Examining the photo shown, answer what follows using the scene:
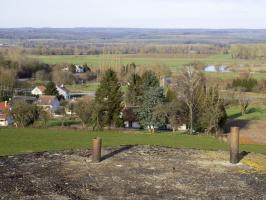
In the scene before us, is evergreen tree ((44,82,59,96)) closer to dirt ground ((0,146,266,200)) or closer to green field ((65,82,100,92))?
green field ((65,82,100,92))

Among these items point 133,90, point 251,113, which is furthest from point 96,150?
point 251,113

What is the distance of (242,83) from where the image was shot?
69688 mm

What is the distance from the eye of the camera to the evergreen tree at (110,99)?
36.4 m

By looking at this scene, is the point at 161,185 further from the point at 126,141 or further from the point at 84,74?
the point at 84,74

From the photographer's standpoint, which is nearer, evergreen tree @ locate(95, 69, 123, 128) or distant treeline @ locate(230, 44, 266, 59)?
evergreen tree @ locate(95, 69, 123, 128)

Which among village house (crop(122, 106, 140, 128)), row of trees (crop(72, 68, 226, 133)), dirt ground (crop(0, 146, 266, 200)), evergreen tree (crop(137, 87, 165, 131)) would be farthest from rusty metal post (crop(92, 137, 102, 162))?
village house (crop(122, 106, 140, 128))

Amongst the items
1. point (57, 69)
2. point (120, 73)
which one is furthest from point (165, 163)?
point (57, 69)

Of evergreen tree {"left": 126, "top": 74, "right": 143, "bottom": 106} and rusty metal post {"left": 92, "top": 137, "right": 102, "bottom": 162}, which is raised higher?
rusty metal post {"left": 92, "top": 137, "right": 102, "bottom": 162}

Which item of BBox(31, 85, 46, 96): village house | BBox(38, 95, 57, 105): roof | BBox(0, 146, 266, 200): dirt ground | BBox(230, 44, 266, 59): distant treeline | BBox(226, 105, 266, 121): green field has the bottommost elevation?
BBox(226, 105, 266, 121): green field

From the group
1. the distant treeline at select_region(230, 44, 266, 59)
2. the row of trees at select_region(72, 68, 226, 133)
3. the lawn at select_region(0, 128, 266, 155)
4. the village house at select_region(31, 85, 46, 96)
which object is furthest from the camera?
the distant treeline at select_region(230, 44, 266, 59)

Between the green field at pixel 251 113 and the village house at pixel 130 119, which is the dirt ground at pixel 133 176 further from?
the green field at pixel 251 113

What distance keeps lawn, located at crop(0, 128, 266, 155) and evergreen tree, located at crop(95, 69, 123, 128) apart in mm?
6334

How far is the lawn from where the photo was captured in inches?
907

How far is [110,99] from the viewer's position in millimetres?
38250
